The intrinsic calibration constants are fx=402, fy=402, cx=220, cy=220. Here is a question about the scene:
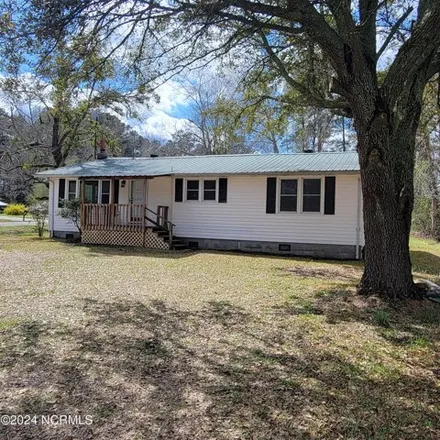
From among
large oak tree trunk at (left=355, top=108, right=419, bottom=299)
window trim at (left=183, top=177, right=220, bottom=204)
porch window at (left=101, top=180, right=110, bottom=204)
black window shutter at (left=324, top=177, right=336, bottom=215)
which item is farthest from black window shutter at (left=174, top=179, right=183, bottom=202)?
large oak tree trunk at (left=355, top=108, right=419, bottom=299)

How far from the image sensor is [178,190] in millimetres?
15273

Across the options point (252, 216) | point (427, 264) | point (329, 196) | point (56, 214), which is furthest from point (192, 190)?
point (427, 264)

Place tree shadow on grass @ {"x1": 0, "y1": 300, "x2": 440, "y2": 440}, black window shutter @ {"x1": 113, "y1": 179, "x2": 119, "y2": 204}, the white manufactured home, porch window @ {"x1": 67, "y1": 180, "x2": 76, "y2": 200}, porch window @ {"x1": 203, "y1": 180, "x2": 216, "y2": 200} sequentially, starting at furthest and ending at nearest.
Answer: porch window @ {"x1": 67, "y1": 180, "x2": 76, "y2": 200} → black window shutter @ {"x1": 113, "y1": 179, "x2": 119, "y2": 204} → porch window @ {"x1": 203, "y1": 180, "x2": 216, "y2": 200} → the white manufactured home → tree shadow on grass @ {"x1": 0, "y1": 300, "x2": 440, "y2": 440}

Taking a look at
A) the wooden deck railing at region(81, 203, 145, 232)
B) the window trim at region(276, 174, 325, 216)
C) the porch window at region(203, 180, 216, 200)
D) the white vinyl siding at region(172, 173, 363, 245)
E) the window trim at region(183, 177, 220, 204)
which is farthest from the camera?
the wooden deck railing at region(81, 203, 145, 232)

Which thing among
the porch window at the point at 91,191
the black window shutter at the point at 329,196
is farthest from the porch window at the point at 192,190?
the black window shutter at the point at 329,196

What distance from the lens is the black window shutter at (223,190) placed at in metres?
14.5

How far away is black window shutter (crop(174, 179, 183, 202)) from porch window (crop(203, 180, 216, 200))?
928 millimetres

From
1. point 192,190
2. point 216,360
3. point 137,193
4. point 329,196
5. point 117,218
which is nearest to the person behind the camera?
point 216,360

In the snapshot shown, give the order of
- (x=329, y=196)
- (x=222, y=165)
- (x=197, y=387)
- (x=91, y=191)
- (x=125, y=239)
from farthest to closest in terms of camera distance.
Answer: (x=91, y=191), (x=125, y=239), (x=222, y=165), (x=329, y=196), (x=197, y=387)

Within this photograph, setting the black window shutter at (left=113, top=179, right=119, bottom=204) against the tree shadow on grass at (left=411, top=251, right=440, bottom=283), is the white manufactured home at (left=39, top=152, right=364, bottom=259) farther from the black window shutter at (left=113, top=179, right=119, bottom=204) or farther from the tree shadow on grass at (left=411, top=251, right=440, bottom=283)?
the tree shadow on grass at (left=411, top=251, right=440, bottom=283)

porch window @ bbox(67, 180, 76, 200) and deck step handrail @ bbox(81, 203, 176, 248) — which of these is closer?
deck step handrail @ bbox(81, 203, 176, 248)

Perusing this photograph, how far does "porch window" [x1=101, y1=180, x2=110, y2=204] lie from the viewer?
16641mm

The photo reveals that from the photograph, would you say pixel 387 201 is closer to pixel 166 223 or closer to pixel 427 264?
pixel 427 264

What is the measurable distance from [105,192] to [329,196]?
911 centimetres
